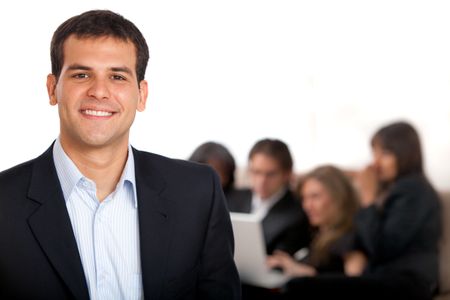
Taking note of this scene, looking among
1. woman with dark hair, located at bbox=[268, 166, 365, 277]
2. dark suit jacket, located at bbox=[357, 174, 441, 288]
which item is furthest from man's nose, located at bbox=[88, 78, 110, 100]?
dark suit jacket, located at bbox=[357, 174, 441, 288]

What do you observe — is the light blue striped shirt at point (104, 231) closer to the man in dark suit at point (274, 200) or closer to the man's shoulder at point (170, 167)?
the man's shoulder at point (170, 167)

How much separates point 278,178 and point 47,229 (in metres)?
2.06

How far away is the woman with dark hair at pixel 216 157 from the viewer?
310 cm

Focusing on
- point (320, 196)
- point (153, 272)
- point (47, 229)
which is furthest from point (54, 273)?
point (320, 196)

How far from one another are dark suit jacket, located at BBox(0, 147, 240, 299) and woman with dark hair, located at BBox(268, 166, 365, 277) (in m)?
1.48

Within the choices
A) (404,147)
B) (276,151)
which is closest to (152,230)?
(276,151)

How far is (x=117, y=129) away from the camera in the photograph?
130cm

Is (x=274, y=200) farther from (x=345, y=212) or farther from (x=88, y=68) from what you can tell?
(x=88, y=68)

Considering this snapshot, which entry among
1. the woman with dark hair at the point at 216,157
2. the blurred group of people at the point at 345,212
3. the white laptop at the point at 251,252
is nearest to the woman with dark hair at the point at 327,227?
the blurred group of people at the point at 345,212

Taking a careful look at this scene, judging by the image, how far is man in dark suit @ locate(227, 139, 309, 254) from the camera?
3.06m

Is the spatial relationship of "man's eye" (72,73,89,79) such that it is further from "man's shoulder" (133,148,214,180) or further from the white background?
the white background

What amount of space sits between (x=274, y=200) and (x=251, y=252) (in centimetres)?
65

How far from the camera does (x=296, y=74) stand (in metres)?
4.86

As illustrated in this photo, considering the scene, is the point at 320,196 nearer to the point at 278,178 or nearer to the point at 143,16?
the point at 278,178
